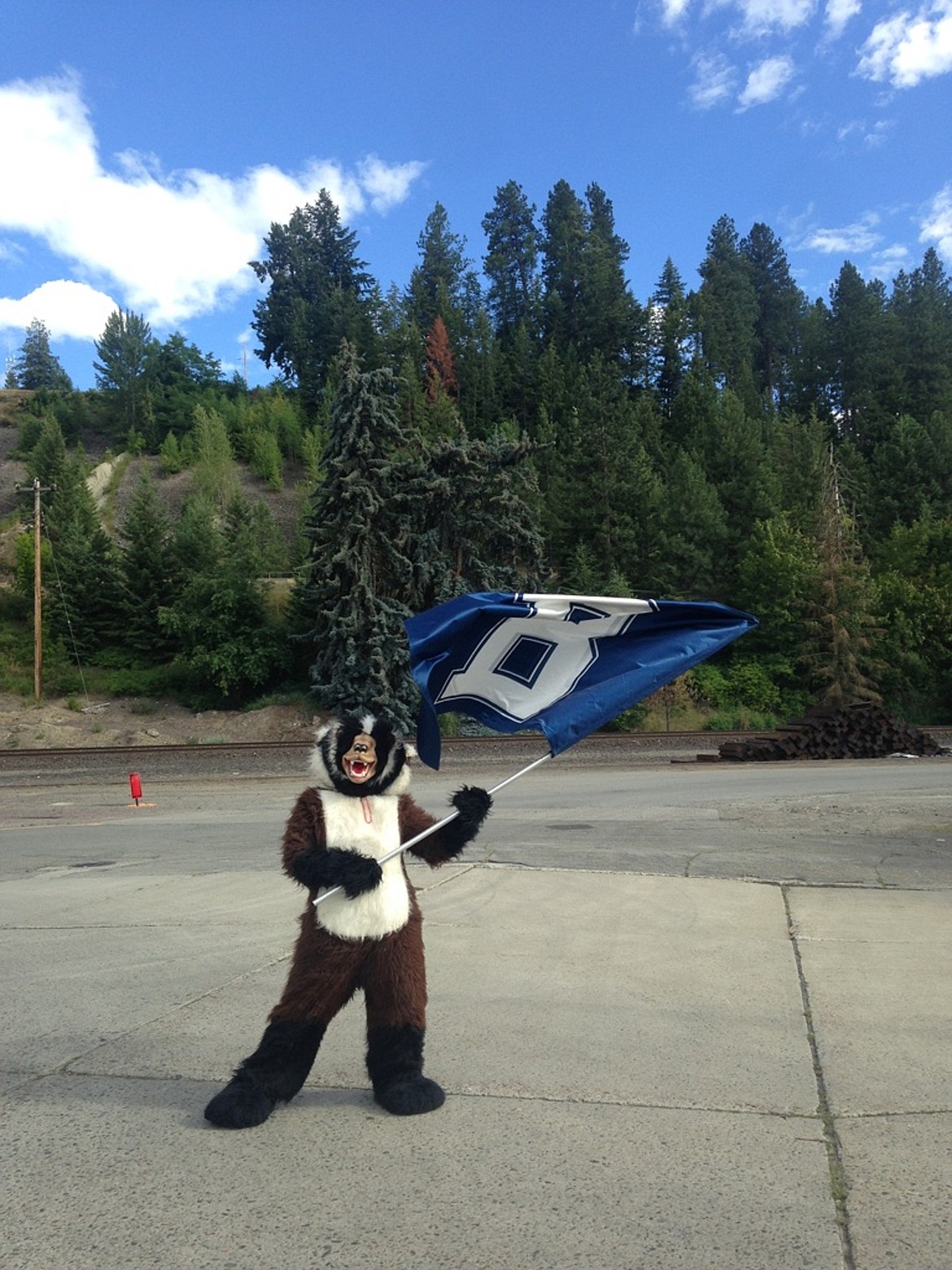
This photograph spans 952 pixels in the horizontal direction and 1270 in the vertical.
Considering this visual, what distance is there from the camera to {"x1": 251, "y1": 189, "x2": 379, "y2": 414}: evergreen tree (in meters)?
110

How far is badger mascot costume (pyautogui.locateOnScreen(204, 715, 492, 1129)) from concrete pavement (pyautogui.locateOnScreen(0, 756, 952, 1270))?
5.6 inches

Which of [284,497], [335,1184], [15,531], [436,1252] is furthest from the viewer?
[284,497]

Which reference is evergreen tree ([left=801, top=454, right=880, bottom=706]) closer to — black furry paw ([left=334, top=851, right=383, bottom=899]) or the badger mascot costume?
the badger mascot costume

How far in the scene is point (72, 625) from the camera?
50.3m

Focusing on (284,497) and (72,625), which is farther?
(284,497)

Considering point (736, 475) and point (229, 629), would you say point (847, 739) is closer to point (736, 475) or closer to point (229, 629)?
point (229, 629)

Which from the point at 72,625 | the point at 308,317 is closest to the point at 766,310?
the point at 308,317

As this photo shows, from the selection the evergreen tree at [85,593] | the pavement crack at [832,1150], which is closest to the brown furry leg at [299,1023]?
the pavement crack at [832,1150]

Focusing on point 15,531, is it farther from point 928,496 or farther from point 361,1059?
point 361,1059

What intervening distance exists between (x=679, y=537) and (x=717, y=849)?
137ft

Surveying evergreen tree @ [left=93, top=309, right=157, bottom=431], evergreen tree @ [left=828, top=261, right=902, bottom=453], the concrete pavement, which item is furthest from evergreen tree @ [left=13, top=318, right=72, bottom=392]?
the concrete pavement

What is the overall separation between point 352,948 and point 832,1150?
1948mm

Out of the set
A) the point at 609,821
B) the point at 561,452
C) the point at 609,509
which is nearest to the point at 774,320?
the point at 561,452

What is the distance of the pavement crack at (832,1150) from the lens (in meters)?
3.44
